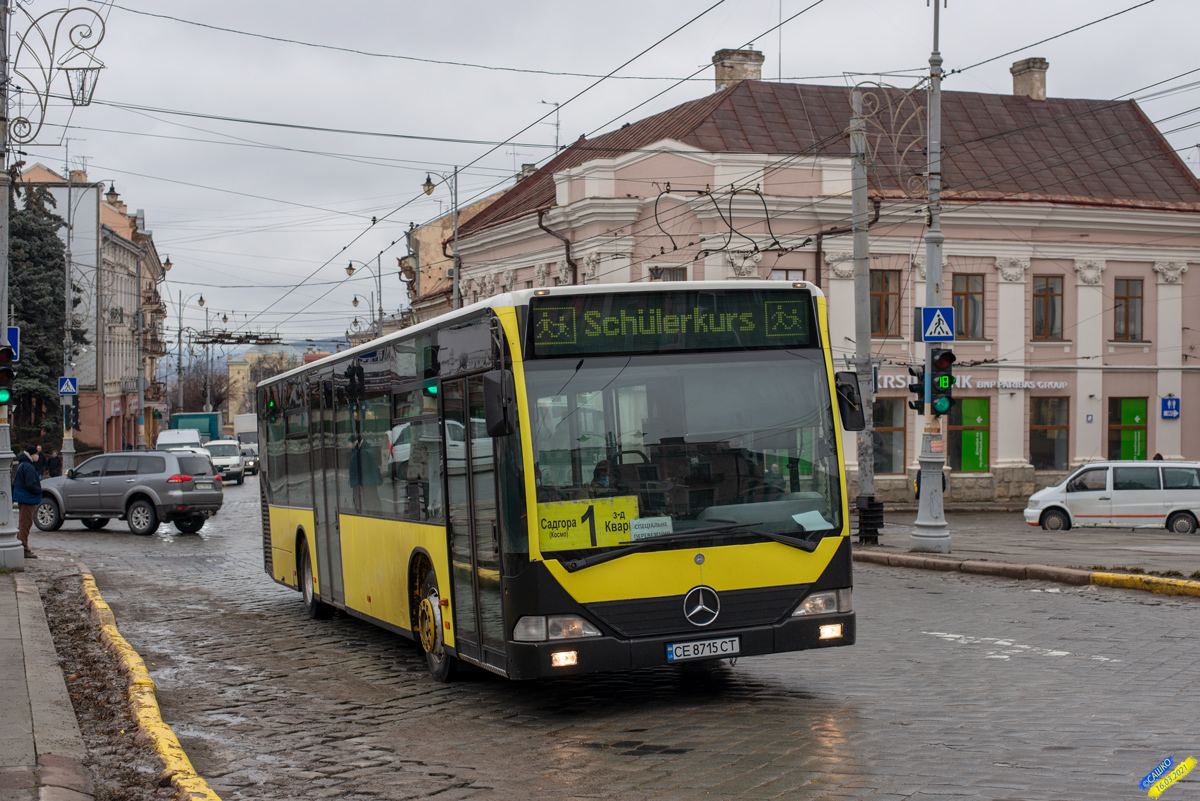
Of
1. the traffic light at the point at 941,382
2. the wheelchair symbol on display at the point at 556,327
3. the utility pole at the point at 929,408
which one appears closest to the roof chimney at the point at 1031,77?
the utility pole at the point at 929,408

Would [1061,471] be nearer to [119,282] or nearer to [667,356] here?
[667,356]

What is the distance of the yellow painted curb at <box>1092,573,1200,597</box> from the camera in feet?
45.1

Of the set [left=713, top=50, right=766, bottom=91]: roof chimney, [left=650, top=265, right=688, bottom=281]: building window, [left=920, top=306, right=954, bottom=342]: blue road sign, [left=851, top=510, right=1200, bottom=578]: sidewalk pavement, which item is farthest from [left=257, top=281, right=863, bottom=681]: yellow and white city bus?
[left=713, top=50, right=766, bottom=91]: roof chimney

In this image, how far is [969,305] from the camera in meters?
37.9

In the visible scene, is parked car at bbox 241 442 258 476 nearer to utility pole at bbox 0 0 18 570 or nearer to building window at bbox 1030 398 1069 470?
building window at bbox 1030 398 1069 470

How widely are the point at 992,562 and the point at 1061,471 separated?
74.5ft

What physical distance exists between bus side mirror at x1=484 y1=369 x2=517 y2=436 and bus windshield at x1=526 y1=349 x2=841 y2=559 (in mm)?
132

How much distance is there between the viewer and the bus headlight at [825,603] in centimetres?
809

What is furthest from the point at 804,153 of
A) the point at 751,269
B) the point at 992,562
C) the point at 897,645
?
the point at 897,645

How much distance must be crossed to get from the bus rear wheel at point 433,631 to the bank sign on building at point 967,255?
2557 centimetres

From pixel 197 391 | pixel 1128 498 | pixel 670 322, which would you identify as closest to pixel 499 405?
pixel 670 322

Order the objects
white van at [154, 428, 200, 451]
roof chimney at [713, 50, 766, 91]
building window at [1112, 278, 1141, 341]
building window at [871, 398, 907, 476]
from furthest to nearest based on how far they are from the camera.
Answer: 1. white van at [154, 428, 200, 451]
2. roof chimney at [713, 50, 766, 91]
3. building window at [1112, 278, 1141, 341]
4. building window at [871, 398, 907, 476]

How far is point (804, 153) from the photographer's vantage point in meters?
36.5

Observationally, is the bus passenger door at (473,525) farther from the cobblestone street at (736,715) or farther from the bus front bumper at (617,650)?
the cobblestone street at (736,715)
